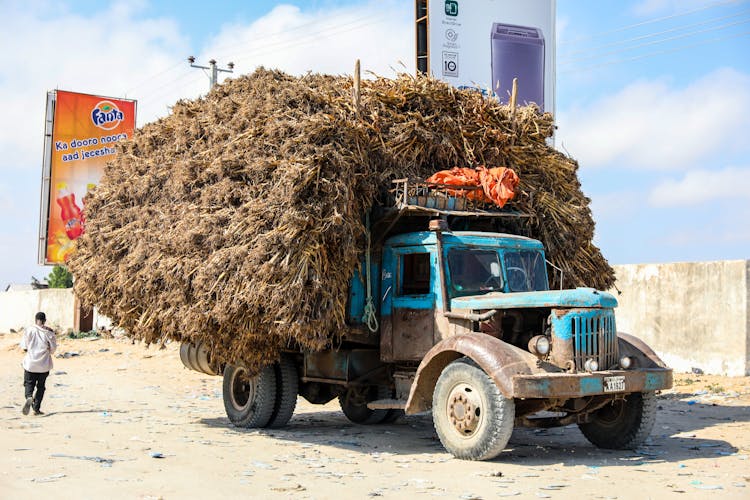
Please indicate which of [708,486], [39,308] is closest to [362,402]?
[708,486]

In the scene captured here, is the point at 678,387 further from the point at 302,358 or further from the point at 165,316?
the point at 165,316

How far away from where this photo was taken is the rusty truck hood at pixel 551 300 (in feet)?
27.8

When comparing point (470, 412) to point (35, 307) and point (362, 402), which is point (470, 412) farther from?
point (35, 307)

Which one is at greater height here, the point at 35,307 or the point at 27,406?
the point at 35,307

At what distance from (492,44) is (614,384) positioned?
38.5 ft

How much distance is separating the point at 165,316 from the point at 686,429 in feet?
22.6

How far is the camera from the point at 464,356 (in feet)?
29.1

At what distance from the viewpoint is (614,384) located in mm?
8523

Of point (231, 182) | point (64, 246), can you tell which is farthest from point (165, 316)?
point (64, 246)

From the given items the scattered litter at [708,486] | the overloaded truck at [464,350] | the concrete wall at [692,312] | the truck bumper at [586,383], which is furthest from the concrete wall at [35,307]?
the scattered litter at [708,486]

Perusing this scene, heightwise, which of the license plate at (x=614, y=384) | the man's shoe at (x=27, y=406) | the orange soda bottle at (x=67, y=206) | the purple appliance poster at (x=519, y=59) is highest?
the purple appliance poster at (x=519, y=59)

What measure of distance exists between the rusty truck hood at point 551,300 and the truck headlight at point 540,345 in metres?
0.35

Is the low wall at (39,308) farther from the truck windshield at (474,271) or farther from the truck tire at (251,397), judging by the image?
the truck windshield at (474,271)

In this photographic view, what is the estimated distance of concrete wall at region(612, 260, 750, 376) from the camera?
15203mm
